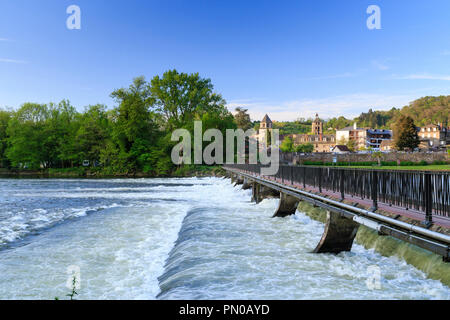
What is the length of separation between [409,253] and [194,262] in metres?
6.08

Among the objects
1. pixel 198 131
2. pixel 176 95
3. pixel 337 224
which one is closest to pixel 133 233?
pixel 337 224

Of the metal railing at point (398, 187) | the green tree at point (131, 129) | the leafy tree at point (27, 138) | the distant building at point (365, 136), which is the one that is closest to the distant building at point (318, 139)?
the distant building at point (365, 136)

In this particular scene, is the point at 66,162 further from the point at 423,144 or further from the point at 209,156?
the point at 423,144

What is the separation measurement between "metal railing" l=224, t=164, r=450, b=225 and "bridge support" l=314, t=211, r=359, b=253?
0.85 m

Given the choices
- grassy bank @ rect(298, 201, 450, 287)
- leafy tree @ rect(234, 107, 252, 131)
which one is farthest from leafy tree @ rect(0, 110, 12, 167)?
grassy bank @ rect(298, 201, 450, 287)

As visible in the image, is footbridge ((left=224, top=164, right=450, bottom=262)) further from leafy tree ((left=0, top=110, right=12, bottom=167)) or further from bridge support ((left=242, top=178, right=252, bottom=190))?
leafy tree ((left=0, top=110, right=12, bottom=167))

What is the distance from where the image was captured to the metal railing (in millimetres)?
7152

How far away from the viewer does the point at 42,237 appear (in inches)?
599

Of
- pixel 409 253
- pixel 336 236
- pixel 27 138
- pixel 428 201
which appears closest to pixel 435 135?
pixel 27 138

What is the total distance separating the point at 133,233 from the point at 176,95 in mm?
74040

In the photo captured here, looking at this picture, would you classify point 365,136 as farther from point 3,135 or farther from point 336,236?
point 336,236

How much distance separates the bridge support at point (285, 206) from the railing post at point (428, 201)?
1137 centimetres

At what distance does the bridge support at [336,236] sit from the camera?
11.2m
